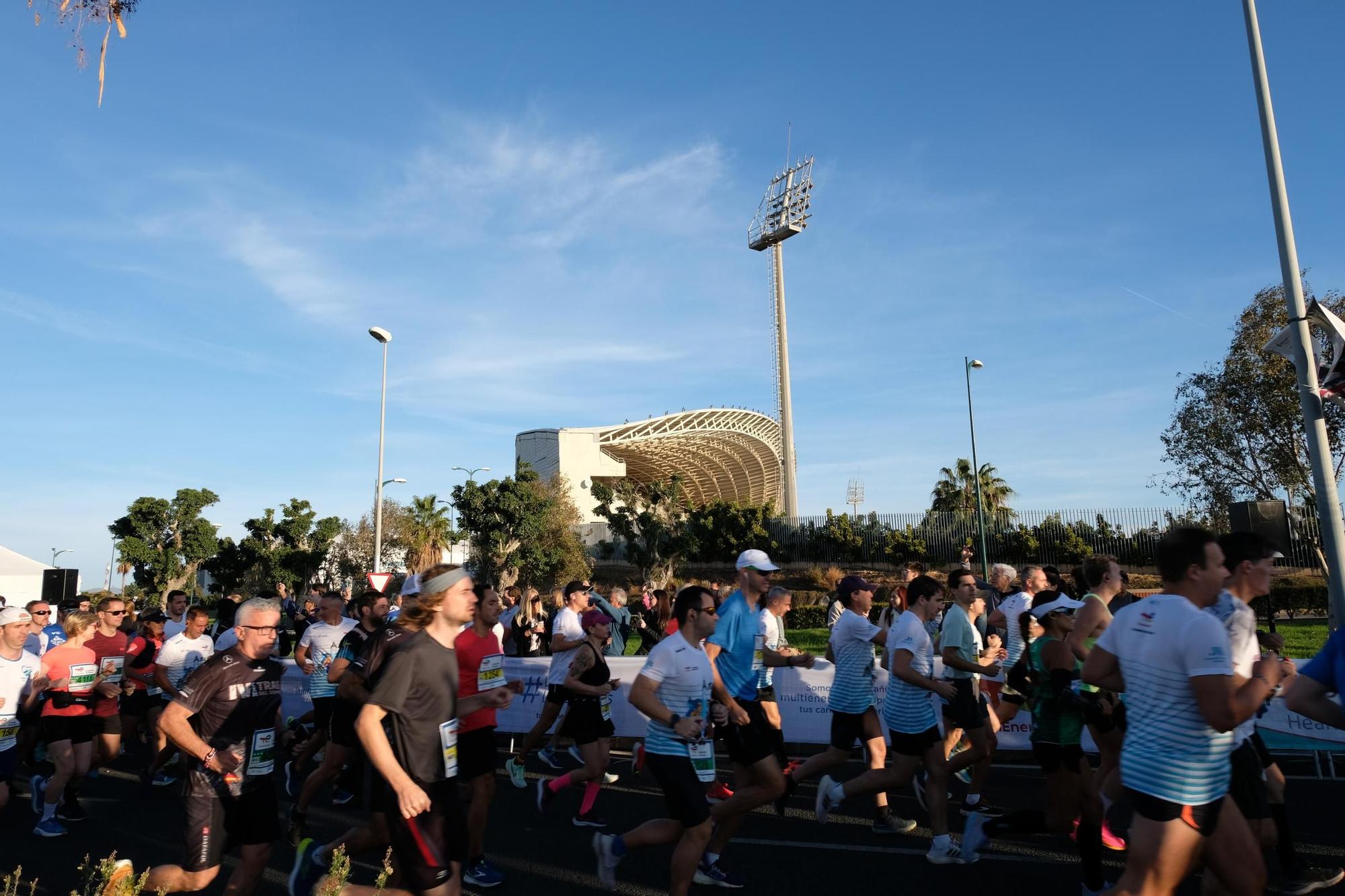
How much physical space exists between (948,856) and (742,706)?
5.29 feet

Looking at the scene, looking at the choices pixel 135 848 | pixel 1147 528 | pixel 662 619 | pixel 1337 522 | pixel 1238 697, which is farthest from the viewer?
pixel 1147 528

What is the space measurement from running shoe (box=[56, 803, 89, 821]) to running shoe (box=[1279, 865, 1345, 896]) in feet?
27.9

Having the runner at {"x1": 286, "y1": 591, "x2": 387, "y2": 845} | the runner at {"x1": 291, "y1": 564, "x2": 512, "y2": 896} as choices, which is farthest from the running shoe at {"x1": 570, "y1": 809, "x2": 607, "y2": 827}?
the runner at {"x1": 291, "y1": 564, "x2": 512, "y2": 896}

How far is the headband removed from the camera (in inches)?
153

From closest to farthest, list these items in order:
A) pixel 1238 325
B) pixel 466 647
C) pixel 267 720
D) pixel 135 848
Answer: pixel 267 720 < pixel 466 647 < pixel 135 848 < pixel 1238 325

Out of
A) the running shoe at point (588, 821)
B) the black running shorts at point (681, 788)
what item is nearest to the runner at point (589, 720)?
the running shoe at point (588, 821)

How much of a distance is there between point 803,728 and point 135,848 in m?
6.44

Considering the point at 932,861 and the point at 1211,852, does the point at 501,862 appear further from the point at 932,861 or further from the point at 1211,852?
the point at 1211,852

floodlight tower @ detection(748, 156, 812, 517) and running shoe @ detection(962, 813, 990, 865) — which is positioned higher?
floodlight tower @ detection(748, 156, 812, 517)

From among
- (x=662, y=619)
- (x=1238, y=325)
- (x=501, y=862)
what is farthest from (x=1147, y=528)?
(x=501, y=862)

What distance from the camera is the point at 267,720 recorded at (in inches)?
172

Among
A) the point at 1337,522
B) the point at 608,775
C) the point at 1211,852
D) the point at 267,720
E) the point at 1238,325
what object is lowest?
the point at 608,775

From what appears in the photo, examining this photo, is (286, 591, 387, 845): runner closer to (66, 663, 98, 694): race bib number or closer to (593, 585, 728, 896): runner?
(66, 663, 98, 694): race bib number

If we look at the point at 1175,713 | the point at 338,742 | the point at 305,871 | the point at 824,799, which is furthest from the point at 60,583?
the point at 1175,713
